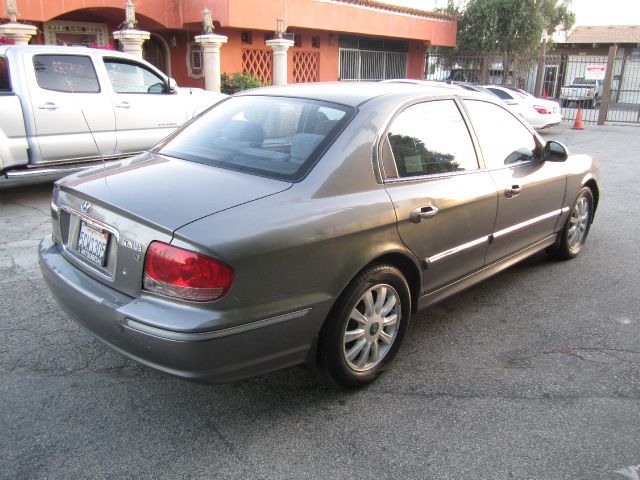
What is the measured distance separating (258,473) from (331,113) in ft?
6.41

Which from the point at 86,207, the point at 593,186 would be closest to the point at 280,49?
the point at 593,186

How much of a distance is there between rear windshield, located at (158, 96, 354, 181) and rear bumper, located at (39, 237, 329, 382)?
77cm

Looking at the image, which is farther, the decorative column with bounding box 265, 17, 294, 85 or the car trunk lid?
the decorative column with bounding box 265, 17, 294, 85

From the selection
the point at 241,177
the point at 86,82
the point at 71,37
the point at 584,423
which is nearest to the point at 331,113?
the point at 241,177

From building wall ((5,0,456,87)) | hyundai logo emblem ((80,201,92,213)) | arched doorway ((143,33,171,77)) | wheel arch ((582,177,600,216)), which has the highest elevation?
building wall ((5,0,456,87))

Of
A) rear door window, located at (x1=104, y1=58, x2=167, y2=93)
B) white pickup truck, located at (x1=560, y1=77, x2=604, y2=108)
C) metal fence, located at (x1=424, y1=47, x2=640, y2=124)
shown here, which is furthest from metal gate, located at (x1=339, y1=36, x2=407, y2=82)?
rear door window, located at (x1=104, y1=58, x2=167, y2=93)

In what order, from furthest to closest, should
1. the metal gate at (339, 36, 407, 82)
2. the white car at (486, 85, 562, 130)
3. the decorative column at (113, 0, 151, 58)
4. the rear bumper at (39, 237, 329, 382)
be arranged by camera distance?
the metal gate at (339, 36, 407, 82), the white car at (486, 85, 562, 130), the decorative column at (113, 0, 151, 58), the rear bumper at (39, 237, 329, 382)

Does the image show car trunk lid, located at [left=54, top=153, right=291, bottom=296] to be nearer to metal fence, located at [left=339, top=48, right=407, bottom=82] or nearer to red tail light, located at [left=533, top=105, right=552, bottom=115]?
red tail light, located at [left=533, top=105, right=552, bottom=115]

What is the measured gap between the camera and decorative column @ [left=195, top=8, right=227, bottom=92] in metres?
14.1

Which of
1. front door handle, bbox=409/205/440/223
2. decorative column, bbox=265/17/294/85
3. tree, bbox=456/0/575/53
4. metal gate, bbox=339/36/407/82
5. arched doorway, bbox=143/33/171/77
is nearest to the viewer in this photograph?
front door handle, bbox=409/205/440/223

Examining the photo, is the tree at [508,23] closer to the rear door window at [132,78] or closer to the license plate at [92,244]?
the rear door window at [132,78]

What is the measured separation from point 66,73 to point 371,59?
1635 cm

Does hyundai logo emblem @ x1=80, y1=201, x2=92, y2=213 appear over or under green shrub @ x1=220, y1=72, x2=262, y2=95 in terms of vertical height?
under

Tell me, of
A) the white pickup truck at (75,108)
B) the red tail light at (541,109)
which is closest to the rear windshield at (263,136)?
the white pickup truck at (75,108)
